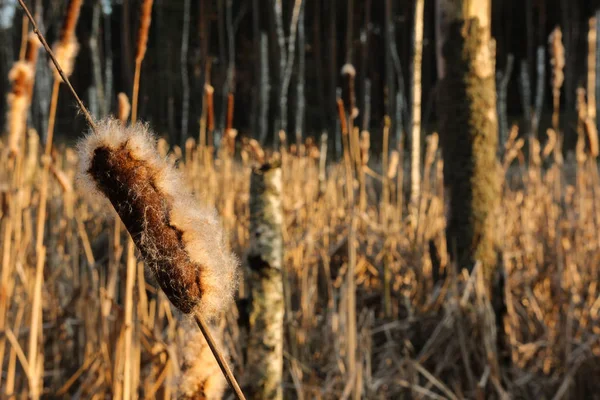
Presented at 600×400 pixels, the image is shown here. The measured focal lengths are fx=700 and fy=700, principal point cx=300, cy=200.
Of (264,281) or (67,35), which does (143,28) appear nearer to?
(67,35)

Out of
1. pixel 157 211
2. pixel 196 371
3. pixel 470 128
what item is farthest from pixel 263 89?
pixel 157 211

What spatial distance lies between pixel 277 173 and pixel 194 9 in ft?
38.0

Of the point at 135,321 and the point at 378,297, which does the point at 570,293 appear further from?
the point at 135,321

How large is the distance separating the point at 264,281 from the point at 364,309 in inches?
44.0

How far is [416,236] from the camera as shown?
276cm

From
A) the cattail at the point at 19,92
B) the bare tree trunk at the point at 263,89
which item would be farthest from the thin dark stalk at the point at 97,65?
the bare tree trunk at the point at 263,89

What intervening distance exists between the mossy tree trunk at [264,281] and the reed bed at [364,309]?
0.05 meters

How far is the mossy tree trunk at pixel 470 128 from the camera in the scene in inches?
90.2

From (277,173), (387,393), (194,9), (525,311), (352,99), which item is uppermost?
(194,9)

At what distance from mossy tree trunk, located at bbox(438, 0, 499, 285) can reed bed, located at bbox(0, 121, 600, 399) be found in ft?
0.32

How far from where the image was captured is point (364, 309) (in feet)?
7.49

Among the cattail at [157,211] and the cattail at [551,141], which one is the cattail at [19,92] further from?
the cattail at [551,141]

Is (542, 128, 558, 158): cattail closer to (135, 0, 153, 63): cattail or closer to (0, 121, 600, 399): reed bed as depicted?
(0, 121, 600, 399): reed bed

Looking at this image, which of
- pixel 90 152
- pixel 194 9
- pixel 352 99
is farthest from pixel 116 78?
pixel 90 152
